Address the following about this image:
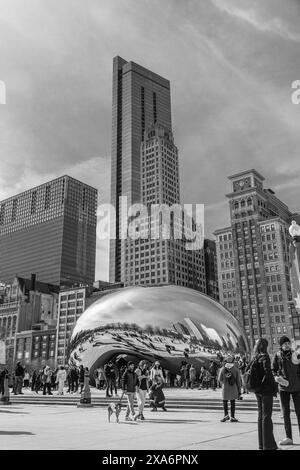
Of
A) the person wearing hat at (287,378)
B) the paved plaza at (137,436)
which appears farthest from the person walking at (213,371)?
the person wearing hat at (287,378)

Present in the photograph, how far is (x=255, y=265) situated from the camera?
130625 mm

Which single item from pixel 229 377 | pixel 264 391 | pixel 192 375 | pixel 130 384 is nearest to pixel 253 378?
pixel 264 391

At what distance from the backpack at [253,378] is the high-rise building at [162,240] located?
141311mm

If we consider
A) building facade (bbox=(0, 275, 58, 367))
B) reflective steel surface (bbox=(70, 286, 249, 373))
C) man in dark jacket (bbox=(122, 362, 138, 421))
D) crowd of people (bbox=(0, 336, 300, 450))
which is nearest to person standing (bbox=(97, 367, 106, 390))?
crowd of people (bbox=(0, 336, 300, 450))

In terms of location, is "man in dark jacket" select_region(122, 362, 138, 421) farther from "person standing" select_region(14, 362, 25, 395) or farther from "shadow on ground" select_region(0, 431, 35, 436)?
"person standing" select_region(14, 362, 25, 395)

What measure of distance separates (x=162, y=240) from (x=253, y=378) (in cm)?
15127

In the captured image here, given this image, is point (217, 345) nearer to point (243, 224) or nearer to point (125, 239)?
point (243, 224)

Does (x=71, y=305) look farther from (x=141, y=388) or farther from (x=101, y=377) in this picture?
(x=141, y=388)

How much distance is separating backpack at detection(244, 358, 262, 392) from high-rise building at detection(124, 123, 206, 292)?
141311 millimetres

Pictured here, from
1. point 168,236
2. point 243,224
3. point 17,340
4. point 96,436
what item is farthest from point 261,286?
point 96,436

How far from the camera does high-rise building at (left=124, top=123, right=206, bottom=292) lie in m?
160

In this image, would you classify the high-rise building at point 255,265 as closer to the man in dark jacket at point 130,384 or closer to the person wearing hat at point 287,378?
the man in dark jacket at point 130,384

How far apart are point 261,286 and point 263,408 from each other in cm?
12513

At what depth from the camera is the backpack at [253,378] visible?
7.34m
